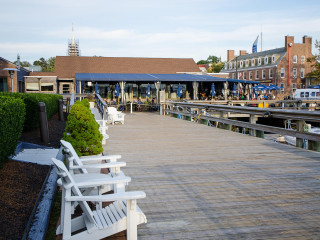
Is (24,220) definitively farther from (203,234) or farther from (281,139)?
(281,139)

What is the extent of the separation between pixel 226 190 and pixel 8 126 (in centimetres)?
358

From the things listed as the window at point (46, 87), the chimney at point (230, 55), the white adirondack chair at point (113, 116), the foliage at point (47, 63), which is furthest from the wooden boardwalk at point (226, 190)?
the foliage at point (47, 63)

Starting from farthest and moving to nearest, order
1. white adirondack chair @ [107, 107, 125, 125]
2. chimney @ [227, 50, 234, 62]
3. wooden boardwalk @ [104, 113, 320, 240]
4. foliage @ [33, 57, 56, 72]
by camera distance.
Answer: foliage @ [33, 57, 56, 72], chimney @ [227, 50, 234, 62], white adirondack chair @ [107, 107, 125, 125], wooden boardwalk @ [104, 113, 320, 240]

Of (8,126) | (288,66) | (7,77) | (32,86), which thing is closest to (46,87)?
(32,86)

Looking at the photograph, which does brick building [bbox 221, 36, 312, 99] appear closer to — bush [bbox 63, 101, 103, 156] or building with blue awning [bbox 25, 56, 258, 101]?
building with blue awning [bbox 25, 56, 258, 101]

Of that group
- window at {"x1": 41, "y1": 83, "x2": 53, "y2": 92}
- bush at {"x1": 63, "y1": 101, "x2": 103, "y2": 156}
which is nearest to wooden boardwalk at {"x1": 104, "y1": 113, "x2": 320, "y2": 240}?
bush at {"x1": 63, "y1": 101, "x2": 103, "y2": 156}

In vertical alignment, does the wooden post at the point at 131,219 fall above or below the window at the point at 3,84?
below

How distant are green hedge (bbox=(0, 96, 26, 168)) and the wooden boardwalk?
2.01 metres

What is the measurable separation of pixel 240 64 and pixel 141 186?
62.3m

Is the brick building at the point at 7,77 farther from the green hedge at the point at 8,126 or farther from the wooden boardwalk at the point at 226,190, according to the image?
the green hedge at the point at 8,126

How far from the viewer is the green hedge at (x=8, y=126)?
530cm

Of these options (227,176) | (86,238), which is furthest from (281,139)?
(86,238)

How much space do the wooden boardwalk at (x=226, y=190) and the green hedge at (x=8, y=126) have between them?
2015 mm

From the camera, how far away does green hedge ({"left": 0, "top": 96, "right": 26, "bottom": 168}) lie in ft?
17.4
